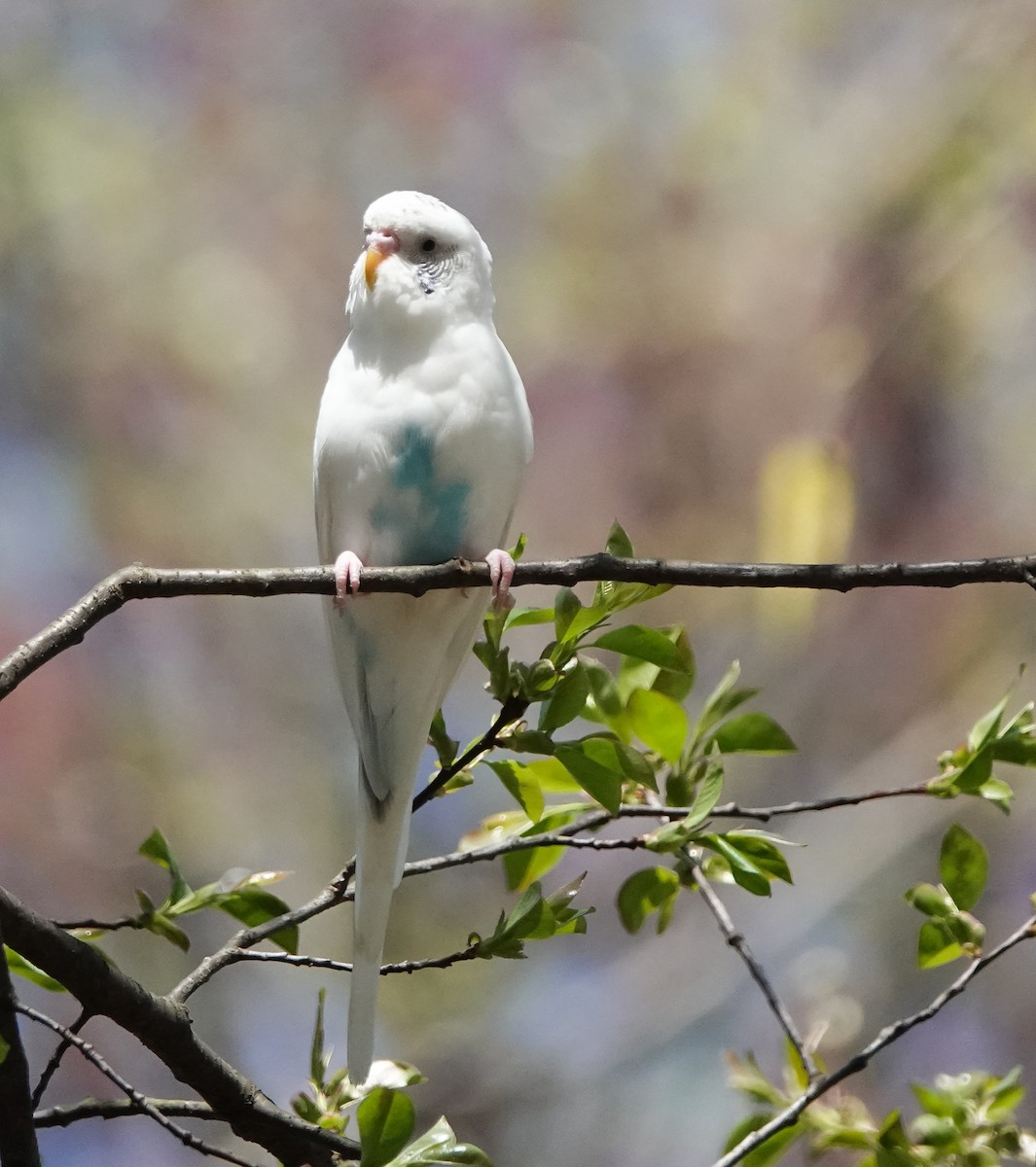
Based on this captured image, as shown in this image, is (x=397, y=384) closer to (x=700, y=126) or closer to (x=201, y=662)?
(x=201, y=662)

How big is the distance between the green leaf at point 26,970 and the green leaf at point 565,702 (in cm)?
55

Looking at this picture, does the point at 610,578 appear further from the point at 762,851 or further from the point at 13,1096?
the point at 13,1096

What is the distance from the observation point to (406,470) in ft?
5.36

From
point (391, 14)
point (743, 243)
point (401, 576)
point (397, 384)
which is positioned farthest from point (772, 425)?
point (401, 576)

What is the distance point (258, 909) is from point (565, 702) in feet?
1.53

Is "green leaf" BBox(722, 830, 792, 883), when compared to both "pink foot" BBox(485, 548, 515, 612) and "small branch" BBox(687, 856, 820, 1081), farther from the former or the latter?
"pink foot" BBox(485, 548, 515, 612)

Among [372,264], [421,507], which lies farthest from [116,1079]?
[372,264]

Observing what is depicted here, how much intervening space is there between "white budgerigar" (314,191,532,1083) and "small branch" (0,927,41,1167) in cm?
50

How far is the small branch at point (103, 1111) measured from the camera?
1.20 metres

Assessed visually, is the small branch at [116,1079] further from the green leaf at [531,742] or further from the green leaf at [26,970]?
the green leaf at [531,742]

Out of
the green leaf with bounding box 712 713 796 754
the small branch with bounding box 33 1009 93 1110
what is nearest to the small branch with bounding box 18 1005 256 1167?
the small branch with bounding box 33 1009 93 1110

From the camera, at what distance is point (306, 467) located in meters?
3.52

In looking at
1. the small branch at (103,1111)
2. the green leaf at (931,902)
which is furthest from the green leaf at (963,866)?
the small branch at (103,1111)

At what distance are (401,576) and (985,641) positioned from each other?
2.62 meters
